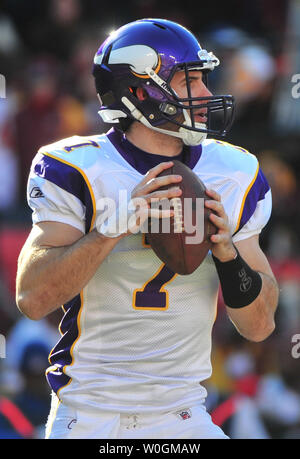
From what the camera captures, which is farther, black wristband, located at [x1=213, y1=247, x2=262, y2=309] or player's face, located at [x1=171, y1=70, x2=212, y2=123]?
player's face, located at [x1=171, y1=70, x2=212, y2=123]

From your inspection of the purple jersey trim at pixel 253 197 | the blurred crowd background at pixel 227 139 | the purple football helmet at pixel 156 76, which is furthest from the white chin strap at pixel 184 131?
the blurred crowd background at pixel 227 139

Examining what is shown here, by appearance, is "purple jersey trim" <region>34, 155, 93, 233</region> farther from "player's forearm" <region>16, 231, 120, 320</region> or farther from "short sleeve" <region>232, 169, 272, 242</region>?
"short sleeve" <region>232, 169, 272, 242</region>

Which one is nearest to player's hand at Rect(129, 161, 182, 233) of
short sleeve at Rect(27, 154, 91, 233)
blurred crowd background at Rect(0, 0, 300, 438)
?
short sleeve at Rect(27, 154, 91, 233)

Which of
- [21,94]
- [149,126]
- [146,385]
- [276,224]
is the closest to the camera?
[146,385]

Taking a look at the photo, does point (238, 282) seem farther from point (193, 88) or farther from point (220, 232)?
point (193, 88)

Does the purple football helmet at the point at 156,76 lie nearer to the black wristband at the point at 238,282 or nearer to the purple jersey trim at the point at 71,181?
the purple jersey trim at the point at 71,181

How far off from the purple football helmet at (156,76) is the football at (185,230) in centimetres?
25

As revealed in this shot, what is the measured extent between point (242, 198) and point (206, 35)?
5127 mm

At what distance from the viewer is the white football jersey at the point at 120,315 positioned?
2.79 metres

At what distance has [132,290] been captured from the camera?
2.83 meters

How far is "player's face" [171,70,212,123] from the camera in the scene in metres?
2.97

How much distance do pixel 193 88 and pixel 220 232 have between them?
55cm
